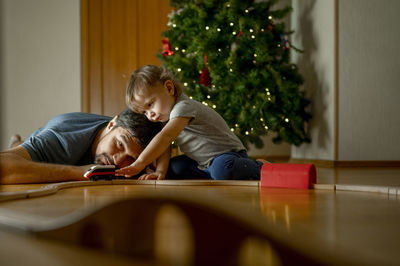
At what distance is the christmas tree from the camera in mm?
3166

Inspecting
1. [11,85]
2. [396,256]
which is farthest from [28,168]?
[11,85]

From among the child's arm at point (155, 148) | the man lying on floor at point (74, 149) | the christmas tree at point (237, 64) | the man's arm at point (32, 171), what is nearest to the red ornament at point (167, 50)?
the christmas tree at point (237, 64)

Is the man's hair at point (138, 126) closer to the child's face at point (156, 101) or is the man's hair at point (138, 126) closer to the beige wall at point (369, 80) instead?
the child's face at point (156, 101)

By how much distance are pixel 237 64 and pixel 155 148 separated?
5.28ft

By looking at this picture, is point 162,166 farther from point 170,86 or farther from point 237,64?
point 237,64

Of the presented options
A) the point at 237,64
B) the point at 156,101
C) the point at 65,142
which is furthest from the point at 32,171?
the point at 237,64

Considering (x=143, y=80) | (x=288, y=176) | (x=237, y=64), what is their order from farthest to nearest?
(x=237, y=64) < (x=143, y=80) < (x=288, y=176)

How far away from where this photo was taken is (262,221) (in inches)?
34.0

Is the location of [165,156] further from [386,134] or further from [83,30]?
[83,30]

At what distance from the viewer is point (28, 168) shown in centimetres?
178

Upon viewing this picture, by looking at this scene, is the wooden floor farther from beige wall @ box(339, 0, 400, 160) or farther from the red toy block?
beige wall @ box(339, 0, 400, 160)

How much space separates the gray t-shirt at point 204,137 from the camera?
197 cm

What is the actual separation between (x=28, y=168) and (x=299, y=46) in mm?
2771

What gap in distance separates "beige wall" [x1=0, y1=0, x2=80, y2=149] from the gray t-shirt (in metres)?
2.54
